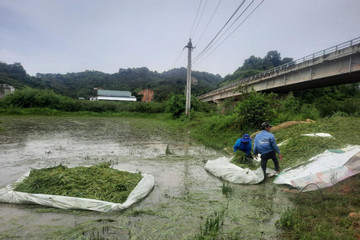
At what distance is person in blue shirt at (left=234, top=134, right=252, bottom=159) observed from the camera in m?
6.85

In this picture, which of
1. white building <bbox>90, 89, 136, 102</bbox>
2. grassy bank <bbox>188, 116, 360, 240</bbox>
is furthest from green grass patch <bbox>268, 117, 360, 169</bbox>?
white building <bbox>90, 89, 136, 102</bbox>

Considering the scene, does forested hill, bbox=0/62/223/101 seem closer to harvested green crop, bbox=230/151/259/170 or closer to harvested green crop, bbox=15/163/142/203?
harvested green crop, bbox=230/151/259/170

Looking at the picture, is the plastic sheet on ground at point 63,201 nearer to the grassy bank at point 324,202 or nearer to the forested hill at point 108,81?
the grassy bank at point 324,202

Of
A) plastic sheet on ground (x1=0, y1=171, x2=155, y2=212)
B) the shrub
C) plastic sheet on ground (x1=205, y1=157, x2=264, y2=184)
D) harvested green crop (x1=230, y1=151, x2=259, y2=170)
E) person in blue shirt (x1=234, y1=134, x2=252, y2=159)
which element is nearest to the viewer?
plastic sheet on ground (x1=0, y1=171, x2=155, y2=212)

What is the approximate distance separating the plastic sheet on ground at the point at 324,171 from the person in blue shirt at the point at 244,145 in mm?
1367

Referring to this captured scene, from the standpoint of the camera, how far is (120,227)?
3.53 meters

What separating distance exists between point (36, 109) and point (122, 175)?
35716 millimetres

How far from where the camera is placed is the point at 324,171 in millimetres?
5184

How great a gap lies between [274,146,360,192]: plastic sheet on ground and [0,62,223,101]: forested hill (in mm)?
51711

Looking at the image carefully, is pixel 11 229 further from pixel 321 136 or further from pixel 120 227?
pixel 321 136

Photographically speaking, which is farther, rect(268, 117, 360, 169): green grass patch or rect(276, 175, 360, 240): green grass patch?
rect(268, 117, 360, 169): green grass patch

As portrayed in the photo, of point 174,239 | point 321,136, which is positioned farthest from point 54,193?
point 321,136

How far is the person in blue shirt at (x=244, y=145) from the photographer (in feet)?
22.5

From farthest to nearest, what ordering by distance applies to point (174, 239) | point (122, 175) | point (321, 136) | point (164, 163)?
point (164, 163) < point (321, 136) < point (122, 175) < point (174, 239)
